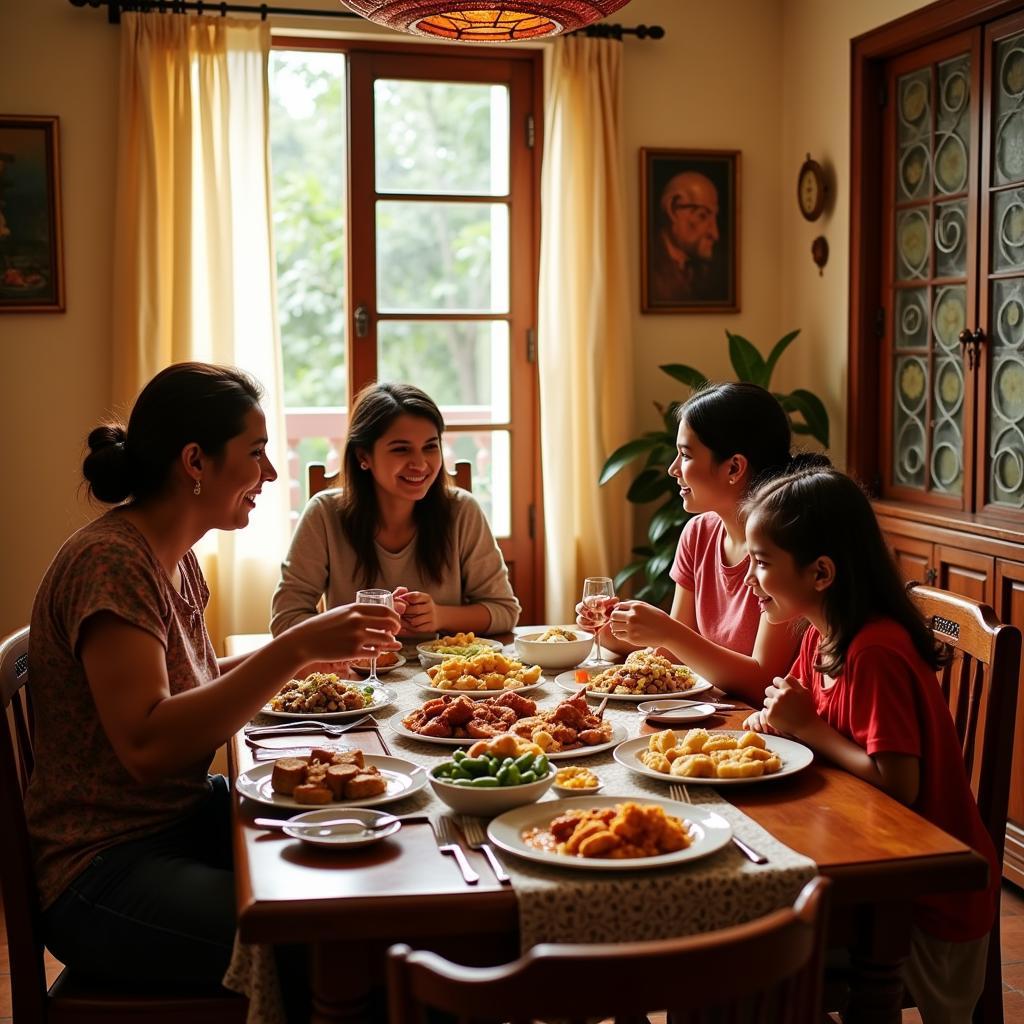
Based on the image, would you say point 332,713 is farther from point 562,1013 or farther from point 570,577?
point 570,577

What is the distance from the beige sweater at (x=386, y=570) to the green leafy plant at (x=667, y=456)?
1247 mm

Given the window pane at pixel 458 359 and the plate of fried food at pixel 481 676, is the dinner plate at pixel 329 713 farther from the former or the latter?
the window pane at pixel 458 359

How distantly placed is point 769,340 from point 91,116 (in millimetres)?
2505

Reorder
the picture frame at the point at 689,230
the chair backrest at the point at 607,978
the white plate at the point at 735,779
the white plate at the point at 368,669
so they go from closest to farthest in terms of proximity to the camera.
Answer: the chair backrest at the point at 607,978
the white plate at the point at 735,779
the white plate at the point at 368,669
the picture frame at the point at 689,230

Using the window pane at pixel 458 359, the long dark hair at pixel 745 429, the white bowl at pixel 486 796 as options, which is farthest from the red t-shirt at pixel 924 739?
the window pane at pixel 458 359

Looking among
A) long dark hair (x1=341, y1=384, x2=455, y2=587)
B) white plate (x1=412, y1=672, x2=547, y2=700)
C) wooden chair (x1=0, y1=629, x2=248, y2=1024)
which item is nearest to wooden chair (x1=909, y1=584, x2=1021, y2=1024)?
white plate (x1=412, y1=672, x2=547, y2=700)

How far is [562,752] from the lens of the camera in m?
1.83

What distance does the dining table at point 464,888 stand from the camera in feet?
4.41

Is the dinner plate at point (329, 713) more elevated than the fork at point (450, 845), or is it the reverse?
the dinner plate at point (329, 713)

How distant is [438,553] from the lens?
Answer: 2.94 meters

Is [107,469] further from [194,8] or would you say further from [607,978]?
[194,8]

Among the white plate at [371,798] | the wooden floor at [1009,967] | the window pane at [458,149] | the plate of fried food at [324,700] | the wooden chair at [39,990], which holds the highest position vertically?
the window pane at [458,149]

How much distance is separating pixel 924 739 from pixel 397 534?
1.51 m

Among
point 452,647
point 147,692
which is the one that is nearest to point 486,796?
point 147,692
